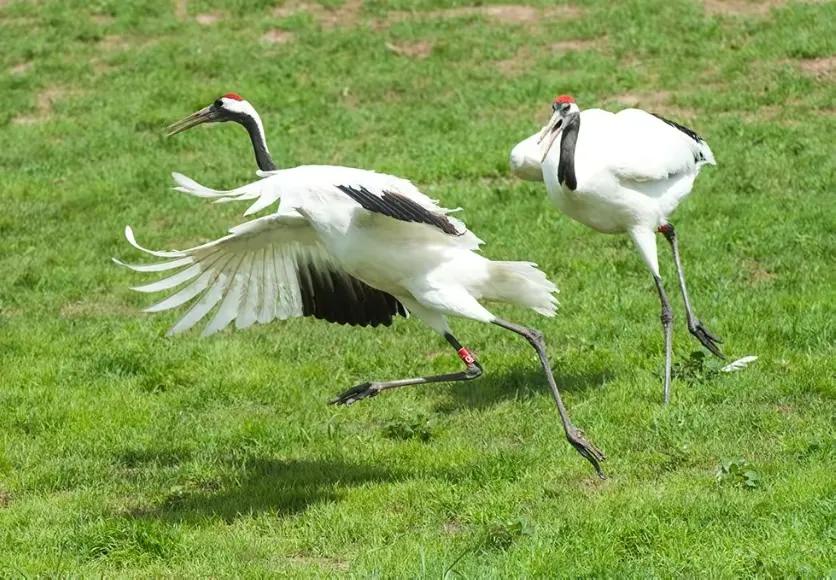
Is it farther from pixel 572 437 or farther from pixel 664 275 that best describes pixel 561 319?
pixel 572 437

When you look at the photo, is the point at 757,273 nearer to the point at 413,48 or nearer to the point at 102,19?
the point at 413,48

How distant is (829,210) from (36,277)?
6220mm

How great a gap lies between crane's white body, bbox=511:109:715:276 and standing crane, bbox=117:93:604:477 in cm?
87

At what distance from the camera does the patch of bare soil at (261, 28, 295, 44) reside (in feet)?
51.5

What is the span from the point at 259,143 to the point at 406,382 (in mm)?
1786

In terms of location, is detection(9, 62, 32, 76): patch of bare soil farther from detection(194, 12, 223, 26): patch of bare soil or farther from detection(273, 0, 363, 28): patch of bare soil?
detection(273, 0, 363, 28): patch of bare soil

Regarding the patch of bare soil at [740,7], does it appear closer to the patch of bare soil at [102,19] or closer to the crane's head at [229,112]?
the patch of bare soil at [102,19]

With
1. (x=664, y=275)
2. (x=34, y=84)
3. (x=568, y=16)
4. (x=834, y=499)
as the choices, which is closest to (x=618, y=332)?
(x=664, y=275)

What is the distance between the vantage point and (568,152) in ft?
25.7

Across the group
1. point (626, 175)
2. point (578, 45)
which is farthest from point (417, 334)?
point (578, 45)

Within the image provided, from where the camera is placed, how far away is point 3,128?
14.1m

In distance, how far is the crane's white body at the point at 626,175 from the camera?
7.93m

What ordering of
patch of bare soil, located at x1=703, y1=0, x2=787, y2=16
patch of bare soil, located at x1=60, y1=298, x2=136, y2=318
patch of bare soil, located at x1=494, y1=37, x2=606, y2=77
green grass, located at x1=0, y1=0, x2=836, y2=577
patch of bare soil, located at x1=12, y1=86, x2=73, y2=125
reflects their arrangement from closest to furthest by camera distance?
green grass, located at x1=0, y1=0, x2=836, y2=577 → patch of bare soil, located at x1=60, y1=298, x2=136, y2=318 → patch of bare soil, located at x1=12, y1=86, x2=73, y2=125 → patch of bare soil, located at x1=494, y1=37, x2=606, y2=77 → patch of bare soil, located at x1=703, y1=0, x2=787, y2=16

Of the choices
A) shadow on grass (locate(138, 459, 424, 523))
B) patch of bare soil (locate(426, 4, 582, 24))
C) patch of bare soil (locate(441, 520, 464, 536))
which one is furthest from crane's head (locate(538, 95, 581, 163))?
patch of bare soil (locate(426, 4, 582, 24))
